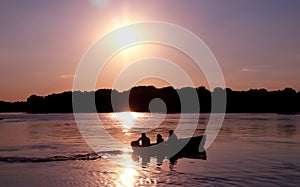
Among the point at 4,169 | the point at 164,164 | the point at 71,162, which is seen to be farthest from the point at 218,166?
the point at 4,169

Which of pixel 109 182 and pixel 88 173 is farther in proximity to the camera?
pixel 88 173

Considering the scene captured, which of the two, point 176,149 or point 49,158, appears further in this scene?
point 49,158

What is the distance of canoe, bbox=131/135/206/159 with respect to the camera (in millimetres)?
37031

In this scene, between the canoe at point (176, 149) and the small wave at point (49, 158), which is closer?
the canoe at point (176, 149)

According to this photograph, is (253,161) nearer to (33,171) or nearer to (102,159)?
(102,159)

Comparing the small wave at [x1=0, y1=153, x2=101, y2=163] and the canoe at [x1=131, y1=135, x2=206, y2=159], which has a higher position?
the canoe at [x1=131, y1=135, x2=206, y2=159]

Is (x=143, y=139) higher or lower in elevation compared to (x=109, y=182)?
higher

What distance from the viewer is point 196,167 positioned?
1315 inches

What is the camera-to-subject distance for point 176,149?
3878cm

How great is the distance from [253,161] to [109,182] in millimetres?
16014

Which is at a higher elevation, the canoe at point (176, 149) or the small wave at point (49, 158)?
the canoe at point (176, 149)

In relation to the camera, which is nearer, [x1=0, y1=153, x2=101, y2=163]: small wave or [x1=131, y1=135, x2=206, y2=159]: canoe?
[x1=131, y1=135, x2=206, y2=159]: canoe

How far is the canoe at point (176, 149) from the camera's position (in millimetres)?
37031

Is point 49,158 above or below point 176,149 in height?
below
